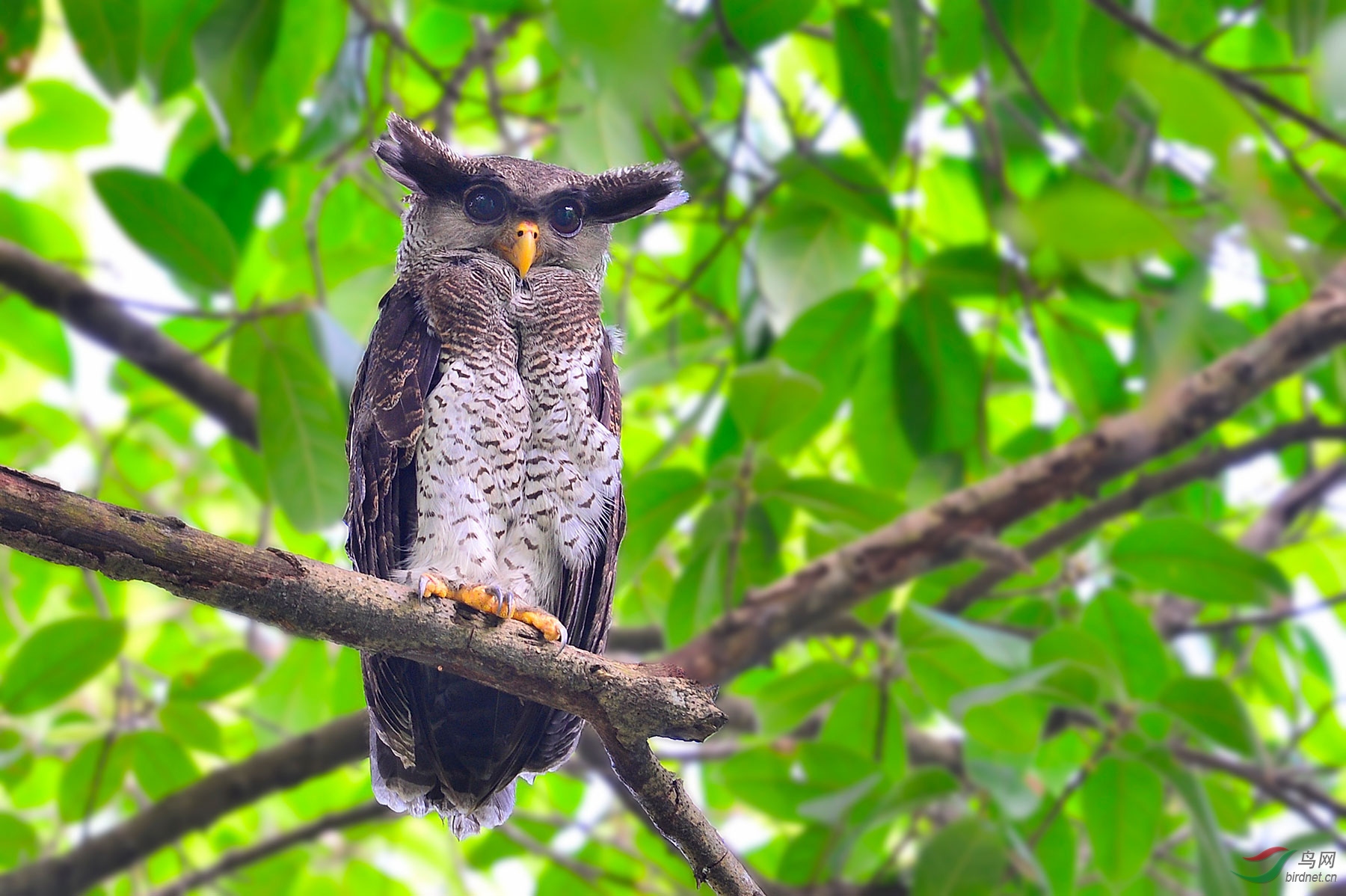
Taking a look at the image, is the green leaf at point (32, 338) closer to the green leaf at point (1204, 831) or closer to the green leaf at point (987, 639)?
the green leaf at point (987, 639)

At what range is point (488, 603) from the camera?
6.02ft

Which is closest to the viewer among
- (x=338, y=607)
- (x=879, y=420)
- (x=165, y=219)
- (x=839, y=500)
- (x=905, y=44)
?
(x=338, y=607)

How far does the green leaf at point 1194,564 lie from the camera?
11.3 ft

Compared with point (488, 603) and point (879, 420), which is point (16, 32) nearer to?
point (488, 603)

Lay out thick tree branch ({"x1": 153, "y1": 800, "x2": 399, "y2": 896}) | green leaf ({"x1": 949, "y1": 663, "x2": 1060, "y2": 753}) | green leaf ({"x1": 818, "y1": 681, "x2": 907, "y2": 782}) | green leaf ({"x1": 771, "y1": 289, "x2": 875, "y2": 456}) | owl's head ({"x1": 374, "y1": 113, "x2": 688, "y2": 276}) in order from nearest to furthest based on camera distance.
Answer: owl's head ({"x1": 374, "y1": 113, "x2": 688, "y2": 276}) < green leaf ({"x1": 949, "y1": 663, "x2": 1060, "y2": 753}) < green leaf ({"x1": 771, "y1": 289, "x2": 875, "y2": 456}) < green leaf ({"x1": 818, "y1": 681, "x2": 907, "y2": 782}) < thick tree branch ({"x1": 153, "y1": 800, "x2": 399, "y2": 896})

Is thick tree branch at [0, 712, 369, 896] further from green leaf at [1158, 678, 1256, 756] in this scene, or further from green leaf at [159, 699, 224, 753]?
green leaf at [1158, 678, 1256, 756]

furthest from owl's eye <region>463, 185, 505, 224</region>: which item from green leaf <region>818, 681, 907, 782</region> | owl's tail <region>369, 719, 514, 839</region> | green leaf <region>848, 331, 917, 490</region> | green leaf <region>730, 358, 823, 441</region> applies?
green leaf <region>818, 681, 907, 782</region>

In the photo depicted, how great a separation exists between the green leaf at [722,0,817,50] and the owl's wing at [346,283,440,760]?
1.36 metres

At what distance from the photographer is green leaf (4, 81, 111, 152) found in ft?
13.3

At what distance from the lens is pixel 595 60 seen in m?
1.20

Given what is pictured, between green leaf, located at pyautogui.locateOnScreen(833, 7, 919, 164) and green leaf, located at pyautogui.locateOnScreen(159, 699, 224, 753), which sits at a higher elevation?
green leaf, located at pyautogui.locateOnScreen(833, 7, 919, 164)

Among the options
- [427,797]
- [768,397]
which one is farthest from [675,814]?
[768,397]

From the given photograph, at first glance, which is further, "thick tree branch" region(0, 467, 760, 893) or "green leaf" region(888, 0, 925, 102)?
"green leaf" region(888, 0, 925, 102)

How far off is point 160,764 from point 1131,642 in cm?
319
